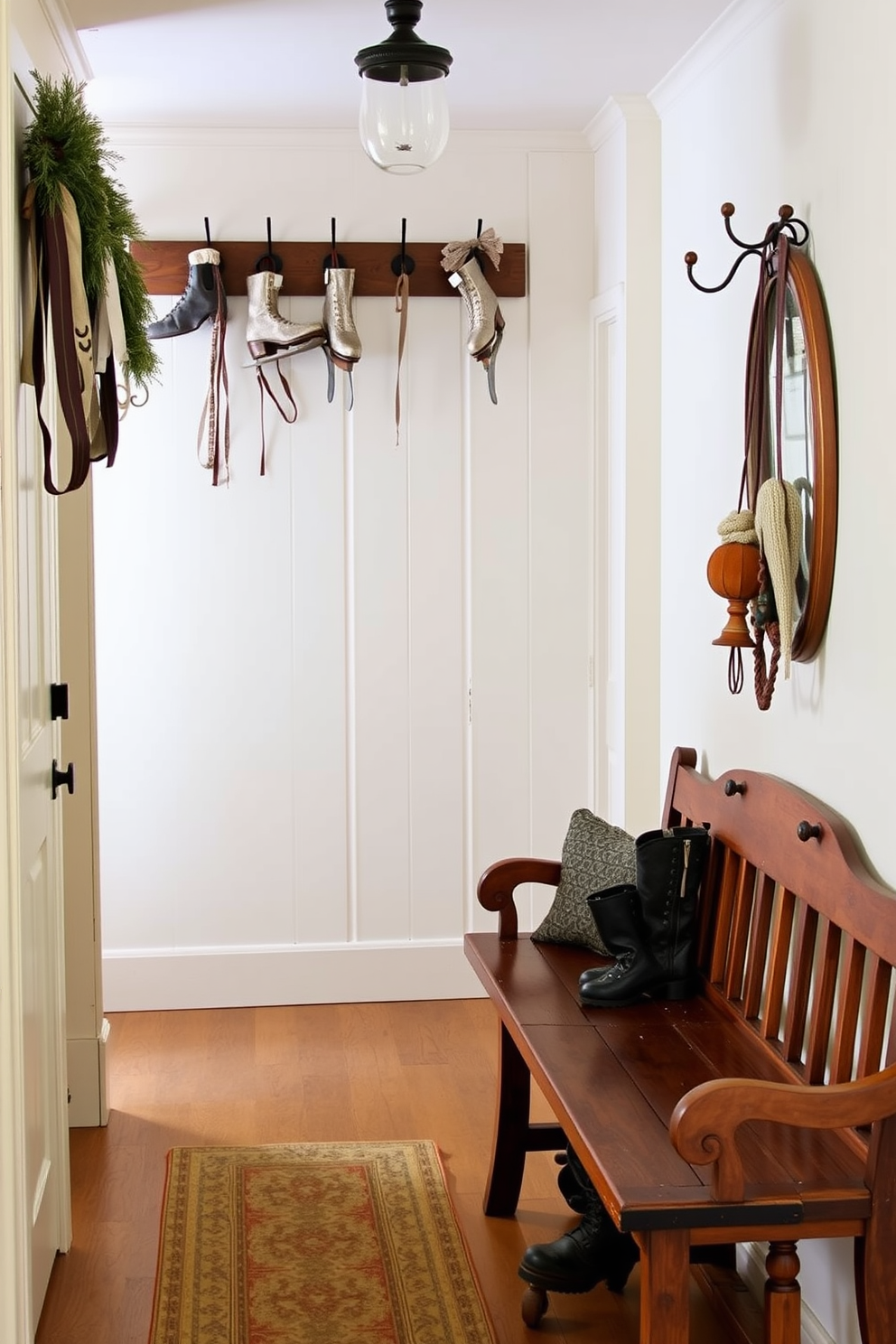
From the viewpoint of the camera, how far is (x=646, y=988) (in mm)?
2578

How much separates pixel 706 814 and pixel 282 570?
5.70ft

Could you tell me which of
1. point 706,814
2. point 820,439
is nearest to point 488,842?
point 706,814

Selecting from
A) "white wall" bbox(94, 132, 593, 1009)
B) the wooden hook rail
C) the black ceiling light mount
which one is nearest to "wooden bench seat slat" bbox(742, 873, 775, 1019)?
the black ceiling light mount

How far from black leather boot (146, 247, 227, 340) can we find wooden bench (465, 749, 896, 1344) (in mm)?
1877

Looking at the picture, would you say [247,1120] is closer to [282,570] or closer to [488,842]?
[488,842]

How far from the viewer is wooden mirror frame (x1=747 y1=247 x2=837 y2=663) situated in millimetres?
2305

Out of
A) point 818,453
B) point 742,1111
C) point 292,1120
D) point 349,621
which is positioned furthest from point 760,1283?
point 349,621

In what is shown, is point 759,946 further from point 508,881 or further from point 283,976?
point 283,976

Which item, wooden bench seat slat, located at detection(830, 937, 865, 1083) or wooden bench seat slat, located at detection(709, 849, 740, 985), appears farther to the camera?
wooden bench seat slat, located at detection(709, 849, 740, 985)

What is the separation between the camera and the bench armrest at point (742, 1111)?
1796mm

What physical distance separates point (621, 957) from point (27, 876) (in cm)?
105

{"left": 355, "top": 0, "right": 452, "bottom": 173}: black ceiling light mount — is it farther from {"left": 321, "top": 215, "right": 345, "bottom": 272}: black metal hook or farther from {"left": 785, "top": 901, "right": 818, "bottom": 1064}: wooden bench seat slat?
{"left": 785, "top": 901, "right": 818, "bottom": 1064}: wooden bench seat slat

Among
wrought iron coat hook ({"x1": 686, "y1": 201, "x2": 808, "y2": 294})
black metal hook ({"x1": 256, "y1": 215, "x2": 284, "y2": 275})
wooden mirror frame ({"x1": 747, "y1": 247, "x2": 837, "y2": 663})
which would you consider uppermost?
black metal hook ({"x1": 256, "y1": 215, "x2": 284, "y2": 275})

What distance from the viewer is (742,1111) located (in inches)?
71.1
